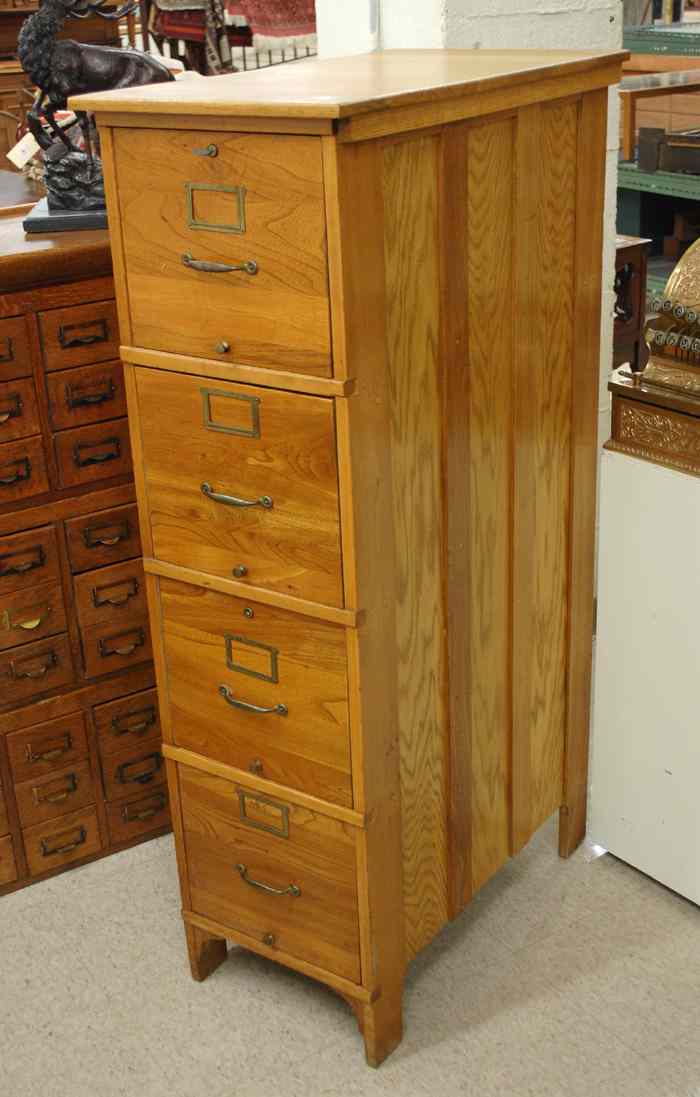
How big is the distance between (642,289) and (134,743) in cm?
205

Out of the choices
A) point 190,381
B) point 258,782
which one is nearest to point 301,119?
point 190,381

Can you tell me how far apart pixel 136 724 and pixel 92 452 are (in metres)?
0.55

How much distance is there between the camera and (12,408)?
7.13 feet

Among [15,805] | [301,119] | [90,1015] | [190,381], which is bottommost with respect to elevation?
[90,1015]

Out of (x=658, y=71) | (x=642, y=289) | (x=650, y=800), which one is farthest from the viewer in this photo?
(x=658, y=71)

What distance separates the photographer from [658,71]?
6.32m

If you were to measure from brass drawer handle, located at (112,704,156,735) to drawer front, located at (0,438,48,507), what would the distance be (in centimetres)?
49

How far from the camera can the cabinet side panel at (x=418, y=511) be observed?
5.41ft

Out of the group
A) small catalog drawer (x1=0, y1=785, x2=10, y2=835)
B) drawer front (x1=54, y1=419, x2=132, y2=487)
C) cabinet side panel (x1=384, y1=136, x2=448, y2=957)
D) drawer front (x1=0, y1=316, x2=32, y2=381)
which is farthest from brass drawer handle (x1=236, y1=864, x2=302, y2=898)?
drawer front (x1=0, y1=316, x2=32, y2=381)

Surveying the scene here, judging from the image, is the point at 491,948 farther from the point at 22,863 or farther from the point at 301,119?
the point at 301,119

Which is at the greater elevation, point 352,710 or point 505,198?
point 505,198

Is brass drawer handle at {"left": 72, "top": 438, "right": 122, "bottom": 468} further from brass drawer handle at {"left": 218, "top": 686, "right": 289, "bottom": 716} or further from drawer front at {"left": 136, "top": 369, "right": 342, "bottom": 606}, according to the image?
brass drawer handle at {"left": 218, "top": 686, "right": 289, "bottom": 716}

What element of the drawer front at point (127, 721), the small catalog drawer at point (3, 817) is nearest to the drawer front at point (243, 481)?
the drawer front at point (127, 721)

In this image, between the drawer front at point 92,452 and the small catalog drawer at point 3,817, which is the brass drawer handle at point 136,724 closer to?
the small catalog drawer at point 3,817
